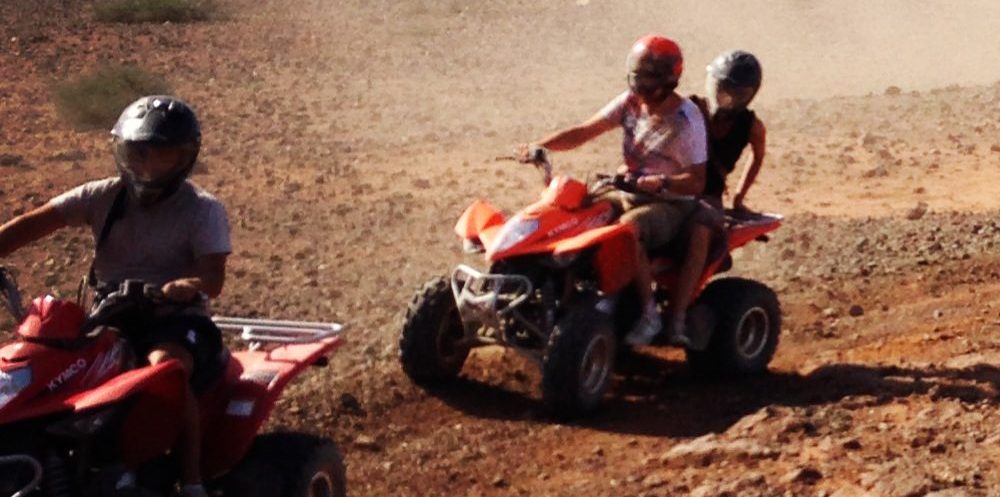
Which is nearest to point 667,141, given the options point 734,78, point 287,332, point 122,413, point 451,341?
point 734,78

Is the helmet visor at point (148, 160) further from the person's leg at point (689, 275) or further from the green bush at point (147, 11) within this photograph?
the green bush at point (147, 11)

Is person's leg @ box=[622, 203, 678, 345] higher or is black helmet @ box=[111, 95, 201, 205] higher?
→ black helmet @ box=[111, 95, 201, 205]

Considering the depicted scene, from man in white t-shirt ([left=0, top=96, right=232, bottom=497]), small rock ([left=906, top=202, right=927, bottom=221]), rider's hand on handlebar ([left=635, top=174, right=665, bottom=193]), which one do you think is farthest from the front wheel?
small rock ([left=906, top=202, right=927, bottom=221])

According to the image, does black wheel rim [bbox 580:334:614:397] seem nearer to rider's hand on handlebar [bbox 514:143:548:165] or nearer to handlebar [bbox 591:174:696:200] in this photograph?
handlebar [bbox 591:174:696:200]

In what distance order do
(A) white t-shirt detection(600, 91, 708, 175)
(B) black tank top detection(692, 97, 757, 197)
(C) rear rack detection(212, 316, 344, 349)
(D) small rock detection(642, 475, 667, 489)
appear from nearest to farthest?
(C) rear rack detection(212, 316, 344, 349) < (D) small rock detection(642, 475, 667, 489) < (A) white t-shirt detection(600, 91, 708, 175) < (B) black tank top detection(692, 97, 757, 197)

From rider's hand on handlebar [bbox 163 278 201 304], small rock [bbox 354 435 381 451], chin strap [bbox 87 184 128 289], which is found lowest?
small rock [bbox 354 435 381 451]

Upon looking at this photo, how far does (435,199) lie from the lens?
1369 cm

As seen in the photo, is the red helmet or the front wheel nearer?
the front wheel

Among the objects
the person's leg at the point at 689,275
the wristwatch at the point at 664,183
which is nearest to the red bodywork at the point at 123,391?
the wristwatch at the point at 664,183

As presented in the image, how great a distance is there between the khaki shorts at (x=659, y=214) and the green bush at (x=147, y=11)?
20356 millimetres

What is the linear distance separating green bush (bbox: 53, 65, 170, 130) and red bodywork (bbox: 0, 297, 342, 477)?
1264cm

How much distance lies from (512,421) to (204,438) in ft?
8.32

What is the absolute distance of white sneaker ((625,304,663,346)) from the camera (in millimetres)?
8352

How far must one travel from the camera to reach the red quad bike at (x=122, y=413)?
5.05 meters
